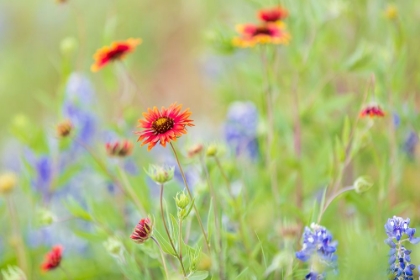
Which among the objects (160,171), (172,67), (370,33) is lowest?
(160,171)

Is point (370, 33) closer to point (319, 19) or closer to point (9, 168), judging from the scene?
point (319, 19)

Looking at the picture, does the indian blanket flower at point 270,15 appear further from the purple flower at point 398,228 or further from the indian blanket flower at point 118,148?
the purple flower at point 398,228

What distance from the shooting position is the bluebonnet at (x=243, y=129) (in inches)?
41.6

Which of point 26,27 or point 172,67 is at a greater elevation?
point 26,27

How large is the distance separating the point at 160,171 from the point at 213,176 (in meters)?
0.29

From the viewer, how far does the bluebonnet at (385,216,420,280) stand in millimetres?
545

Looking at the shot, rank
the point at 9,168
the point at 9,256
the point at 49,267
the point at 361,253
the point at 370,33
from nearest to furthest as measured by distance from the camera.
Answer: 1. the point at 361,253
2. the point at 49,267
3. the point at 9,256
4. the point at 370,33
5. the point at 9,168

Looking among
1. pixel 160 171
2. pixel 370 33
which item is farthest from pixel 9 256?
pixel 370 33

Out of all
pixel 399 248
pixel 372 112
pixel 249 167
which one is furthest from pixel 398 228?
pixel 249 167

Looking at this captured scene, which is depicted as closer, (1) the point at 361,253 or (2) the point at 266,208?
(1) the point at 361,253

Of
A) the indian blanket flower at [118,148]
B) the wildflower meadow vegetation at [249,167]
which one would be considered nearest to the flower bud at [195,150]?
the wildflower meadow vegetation at [249,167]

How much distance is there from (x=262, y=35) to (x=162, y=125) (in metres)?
0.32

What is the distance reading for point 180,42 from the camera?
248 cm

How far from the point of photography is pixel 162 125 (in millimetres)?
549
